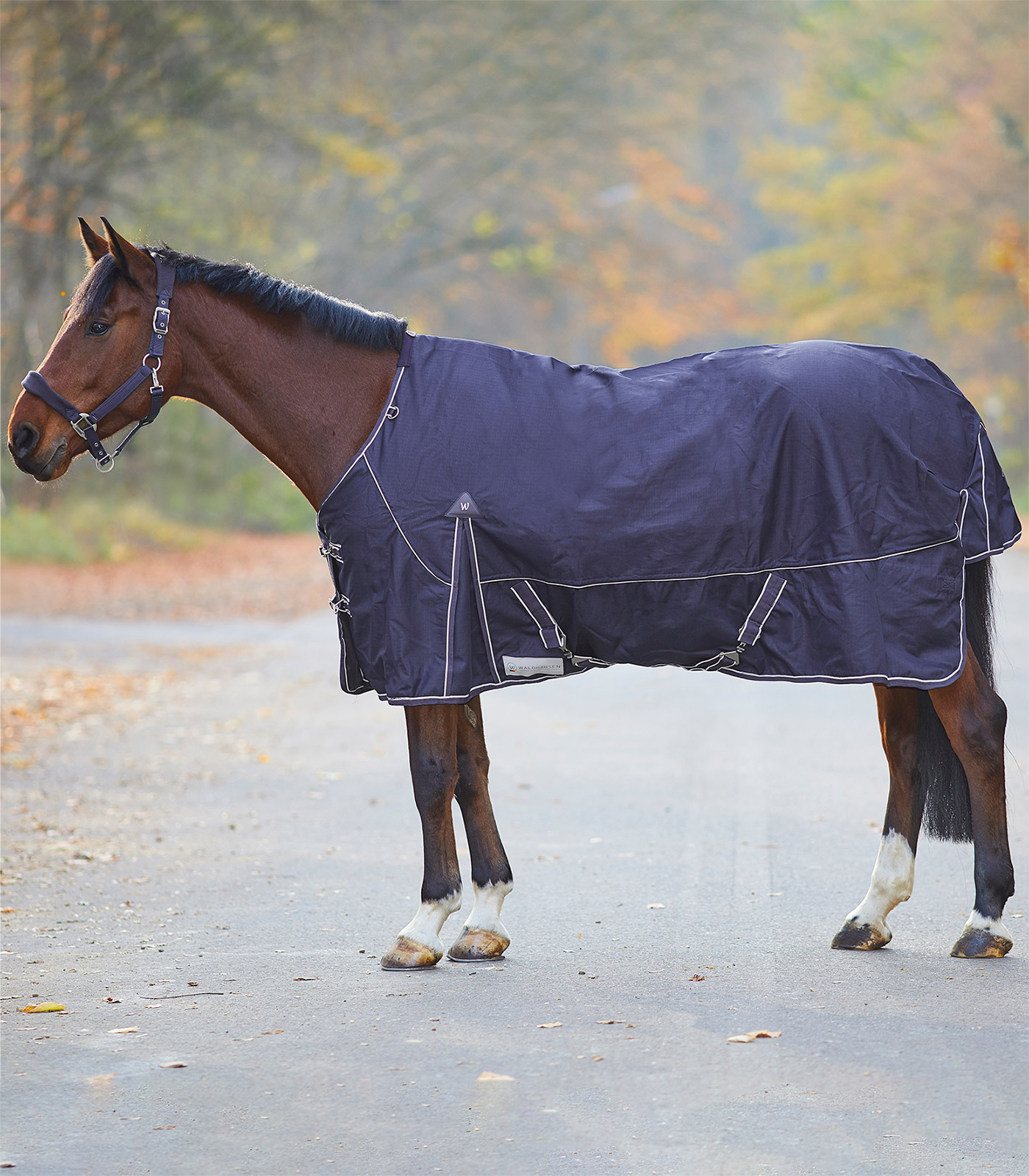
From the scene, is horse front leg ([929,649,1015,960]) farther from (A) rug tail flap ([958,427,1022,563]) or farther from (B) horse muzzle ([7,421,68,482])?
(B) horse muzzle ([7,421,68,482])

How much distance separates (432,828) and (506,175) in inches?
1226

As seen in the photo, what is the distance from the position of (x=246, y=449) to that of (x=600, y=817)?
27.5 m

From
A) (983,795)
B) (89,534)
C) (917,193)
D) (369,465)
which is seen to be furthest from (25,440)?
(917,193)

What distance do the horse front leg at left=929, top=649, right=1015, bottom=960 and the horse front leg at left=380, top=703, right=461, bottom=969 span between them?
1618 millimetres

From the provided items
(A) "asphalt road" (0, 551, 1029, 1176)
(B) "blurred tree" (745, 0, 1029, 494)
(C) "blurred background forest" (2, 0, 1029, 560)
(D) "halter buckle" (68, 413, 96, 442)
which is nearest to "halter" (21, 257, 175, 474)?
(D) "halter buckle" (68, 413, 96, 442)

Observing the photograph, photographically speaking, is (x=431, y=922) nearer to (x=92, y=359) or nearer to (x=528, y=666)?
(x=528, y=666)

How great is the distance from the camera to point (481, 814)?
5.19m

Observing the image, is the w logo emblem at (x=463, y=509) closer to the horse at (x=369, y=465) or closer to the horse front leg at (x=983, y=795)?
the horse at (x=369, y=465)

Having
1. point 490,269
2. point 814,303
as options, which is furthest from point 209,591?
point 814,303

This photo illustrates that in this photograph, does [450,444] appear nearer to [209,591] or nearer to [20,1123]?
[20,1123]

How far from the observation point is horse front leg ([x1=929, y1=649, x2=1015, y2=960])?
16.1 ft

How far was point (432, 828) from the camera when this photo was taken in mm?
4988

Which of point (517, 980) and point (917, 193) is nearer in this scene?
point (517, 980)

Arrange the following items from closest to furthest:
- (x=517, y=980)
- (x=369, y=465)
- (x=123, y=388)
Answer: (x=517, y=980), (x=369, y=465), (x=123, y=388)
